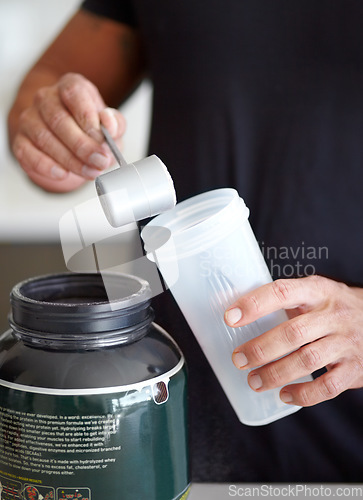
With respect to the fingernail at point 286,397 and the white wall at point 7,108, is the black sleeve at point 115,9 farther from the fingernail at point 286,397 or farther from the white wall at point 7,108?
the white wall at point 7,108

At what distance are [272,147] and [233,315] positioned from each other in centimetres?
36

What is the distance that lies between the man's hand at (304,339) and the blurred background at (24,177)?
1.81 m

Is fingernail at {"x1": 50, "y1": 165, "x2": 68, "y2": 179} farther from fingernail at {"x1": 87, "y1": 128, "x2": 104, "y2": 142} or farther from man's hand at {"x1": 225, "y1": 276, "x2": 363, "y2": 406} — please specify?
man's hand at {"x1": 225, "y1": 276, "x2": 363, "y2": 406}

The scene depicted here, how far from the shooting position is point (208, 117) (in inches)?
37.6

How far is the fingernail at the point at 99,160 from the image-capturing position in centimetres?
80

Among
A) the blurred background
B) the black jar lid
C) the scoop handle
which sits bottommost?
the blurred background

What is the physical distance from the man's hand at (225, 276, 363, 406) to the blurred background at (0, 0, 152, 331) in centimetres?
181

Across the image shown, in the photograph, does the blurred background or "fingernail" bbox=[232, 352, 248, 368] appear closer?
"fingernail" bbox=[232, 352, 248, 368]

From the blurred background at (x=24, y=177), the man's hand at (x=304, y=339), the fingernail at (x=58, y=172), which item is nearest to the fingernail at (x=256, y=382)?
the man's hand at (x=304, y=339)

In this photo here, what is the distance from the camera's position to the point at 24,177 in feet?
8.25

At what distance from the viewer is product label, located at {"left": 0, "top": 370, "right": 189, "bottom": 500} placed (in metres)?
0.60

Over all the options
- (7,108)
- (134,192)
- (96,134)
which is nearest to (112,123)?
(96,134)

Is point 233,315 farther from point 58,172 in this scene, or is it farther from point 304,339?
point 58,172

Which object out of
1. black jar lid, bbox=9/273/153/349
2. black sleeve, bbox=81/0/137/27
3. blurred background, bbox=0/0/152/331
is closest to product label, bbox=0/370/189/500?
black jar lid, bbox=9/273/153/349
